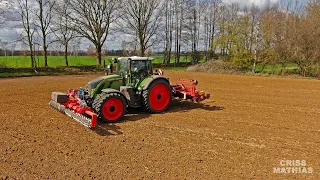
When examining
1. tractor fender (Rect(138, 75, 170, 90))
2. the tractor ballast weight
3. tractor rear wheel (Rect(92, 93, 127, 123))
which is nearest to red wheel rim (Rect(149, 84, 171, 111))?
the tractor ballast weight

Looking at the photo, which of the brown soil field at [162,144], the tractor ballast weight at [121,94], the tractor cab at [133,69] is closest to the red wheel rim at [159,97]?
the tractor ballast weight at [121,94]

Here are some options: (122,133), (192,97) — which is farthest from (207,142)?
(192,97)

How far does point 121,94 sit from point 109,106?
1.86ft

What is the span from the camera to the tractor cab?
29.3 feet

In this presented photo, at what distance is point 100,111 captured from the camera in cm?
767

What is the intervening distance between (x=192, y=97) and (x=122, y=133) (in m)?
3.79

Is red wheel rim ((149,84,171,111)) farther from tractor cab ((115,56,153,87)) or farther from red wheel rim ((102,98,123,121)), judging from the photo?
red wheel rim ((102,98,123,121))

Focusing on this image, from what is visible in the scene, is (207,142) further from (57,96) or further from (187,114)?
Answer: (57,96)

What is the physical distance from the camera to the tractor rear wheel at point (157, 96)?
29.2 ft

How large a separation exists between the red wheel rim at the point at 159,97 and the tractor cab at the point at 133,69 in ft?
2.01

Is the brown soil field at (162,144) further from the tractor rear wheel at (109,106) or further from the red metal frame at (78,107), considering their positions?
the red metal frame at (78,107)

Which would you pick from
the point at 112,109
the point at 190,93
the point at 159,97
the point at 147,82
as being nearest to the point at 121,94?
the point at 112,109

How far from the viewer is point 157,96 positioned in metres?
9.29

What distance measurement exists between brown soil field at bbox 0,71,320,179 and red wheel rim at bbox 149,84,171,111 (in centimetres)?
38
